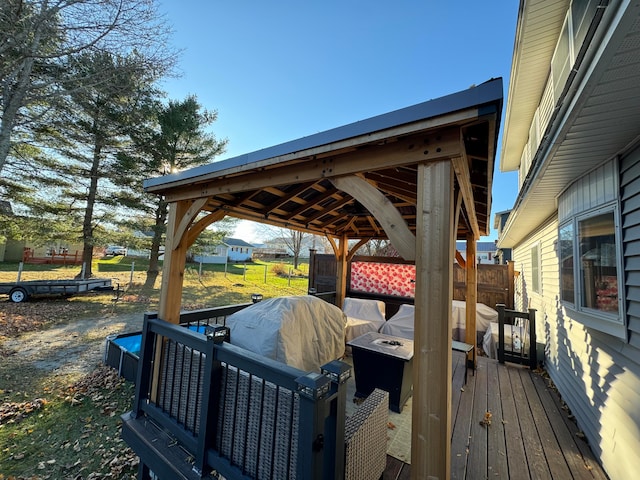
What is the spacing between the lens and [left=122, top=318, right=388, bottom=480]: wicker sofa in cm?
163

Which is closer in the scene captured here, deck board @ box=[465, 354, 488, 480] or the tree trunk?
deck board @ box=[465, 354, 488, 480]

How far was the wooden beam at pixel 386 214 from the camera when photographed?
174cm

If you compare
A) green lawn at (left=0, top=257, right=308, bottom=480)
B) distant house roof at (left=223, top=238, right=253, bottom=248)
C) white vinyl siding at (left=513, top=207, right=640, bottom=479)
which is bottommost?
green lawn at (left=0, top=257, right=308, bottom=480)

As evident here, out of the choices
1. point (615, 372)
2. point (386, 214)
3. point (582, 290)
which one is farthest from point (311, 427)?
point (582, 290)

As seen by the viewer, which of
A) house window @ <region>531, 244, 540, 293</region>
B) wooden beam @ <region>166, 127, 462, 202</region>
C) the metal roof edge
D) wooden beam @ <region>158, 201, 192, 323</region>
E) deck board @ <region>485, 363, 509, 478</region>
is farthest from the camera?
house window @ <region>531, 244, 540, 293</region>

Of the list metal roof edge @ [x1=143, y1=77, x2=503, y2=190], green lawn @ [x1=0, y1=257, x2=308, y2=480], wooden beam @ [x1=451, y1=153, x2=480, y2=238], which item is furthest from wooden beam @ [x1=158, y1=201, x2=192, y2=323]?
wooden beam @ [x1=451, y1=153, x2=480, y2=238]

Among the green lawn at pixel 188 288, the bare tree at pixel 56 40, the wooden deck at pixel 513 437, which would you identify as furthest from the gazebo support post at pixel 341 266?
the bare tree at pixel 56 40

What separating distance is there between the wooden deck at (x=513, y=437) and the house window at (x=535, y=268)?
231 cm

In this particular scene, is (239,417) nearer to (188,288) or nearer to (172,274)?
(172,274)

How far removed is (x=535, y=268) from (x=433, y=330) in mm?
5861

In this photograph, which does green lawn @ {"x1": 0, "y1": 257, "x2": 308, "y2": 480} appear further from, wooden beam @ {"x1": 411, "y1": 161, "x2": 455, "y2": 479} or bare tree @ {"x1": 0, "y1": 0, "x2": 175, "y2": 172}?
bare tree @ {"x1": 0, "y1": 0, "x2": 175, "y2": 172}

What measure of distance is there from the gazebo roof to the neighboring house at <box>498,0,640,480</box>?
510 mm

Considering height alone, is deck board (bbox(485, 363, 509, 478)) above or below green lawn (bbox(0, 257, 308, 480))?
above

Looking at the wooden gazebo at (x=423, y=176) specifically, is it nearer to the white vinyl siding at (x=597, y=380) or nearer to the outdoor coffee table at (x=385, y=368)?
the white vinyl siding at (x=597, y=380)
